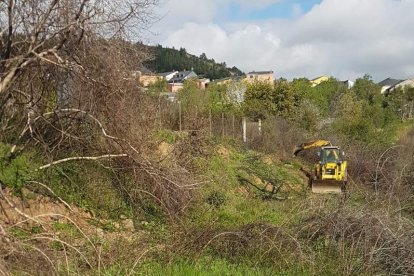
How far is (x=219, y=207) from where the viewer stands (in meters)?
13.6

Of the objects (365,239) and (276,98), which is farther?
(276,98)

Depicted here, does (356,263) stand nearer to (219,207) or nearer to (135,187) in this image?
(135,187)

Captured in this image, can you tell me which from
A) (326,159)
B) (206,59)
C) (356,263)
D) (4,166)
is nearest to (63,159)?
(4,166)

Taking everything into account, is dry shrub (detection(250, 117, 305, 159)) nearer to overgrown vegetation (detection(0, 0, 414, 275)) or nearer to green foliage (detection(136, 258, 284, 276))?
overgrown vegetation (detection(0, 0, 414, 275))

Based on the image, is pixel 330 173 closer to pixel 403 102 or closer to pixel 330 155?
pixel 330 155

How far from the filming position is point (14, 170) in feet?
33.0

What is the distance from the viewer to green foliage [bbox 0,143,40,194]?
997 centimetres

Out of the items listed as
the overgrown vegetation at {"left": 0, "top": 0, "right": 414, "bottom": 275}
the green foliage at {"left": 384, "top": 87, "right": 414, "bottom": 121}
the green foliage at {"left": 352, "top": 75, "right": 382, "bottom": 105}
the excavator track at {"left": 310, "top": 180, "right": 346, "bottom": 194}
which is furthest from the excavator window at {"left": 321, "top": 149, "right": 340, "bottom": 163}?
the green foliage at {"left": 352, "top": 75, "right": 382, "bottom": 105}

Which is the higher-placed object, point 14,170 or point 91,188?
point 14,170

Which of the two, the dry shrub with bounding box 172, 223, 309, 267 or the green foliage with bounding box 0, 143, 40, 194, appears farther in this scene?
the green foliage with bounding box 0, 143, 40, 194

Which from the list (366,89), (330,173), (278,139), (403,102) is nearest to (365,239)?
(330,173)

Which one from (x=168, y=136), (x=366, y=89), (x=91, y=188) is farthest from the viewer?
(x=366, y=89)

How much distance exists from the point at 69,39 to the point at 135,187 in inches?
138

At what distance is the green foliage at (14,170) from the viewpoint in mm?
9969
